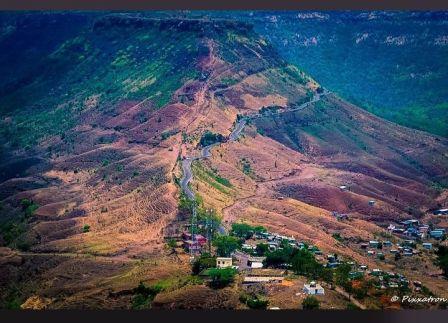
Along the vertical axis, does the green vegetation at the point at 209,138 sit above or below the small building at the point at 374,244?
above

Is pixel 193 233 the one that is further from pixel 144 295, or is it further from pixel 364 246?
pixel 364 246

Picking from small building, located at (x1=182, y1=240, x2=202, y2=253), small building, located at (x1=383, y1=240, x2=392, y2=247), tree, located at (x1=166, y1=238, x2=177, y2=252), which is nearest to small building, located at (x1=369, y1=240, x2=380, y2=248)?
small building, located at (x1=383, y1=240, x2=392, y2=247)

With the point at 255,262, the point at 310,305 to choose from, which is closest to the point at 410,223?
the point at 255,262

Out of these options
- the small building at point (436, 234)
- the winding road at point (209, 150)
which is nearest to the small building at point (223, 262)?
the winding road at point (209, 150)

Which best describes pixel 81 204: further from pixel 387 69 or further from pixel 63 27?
pixel 387 69

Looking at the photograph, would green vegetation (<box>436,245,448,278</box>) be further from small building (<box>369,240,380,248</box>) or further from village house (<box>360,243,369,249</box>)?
village house (<box>360,243,369,249</box>)

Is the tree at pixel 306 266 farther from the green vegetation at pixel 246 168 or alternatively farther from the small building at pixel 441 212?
the small building at pixel 441 212
